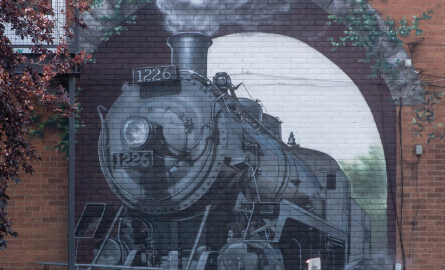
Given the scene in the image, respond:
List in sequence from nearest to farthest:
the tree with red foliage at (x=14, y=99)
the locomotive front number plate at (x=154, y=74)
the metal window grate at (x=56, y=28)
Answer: the tree with red foliage at (x=14, y=99) → the metal window grate at (x=56, y=28) → the locomotive front number plate at (x=154, y=74)

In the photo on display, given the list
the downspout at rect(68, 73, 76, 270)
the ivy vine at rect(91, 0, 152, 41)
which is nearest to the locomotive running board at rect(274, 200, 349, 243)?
the downspout at rect(68, 73, 76, 270)

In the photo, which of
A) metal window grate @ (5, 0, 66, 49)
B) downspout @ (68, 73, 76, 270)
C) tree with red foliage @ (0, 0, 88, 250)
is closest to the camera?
tree with red foliage @ (0, 0, 88, 250)

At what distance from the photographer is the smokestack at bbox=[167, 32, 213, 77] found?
21.8ft

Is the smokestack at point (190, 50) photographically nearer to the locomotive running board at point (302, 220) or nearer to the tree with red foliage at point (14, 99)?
the tree with red foliage at point (14, 99)

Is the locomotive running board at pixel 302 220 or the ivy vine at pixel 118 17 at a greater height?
the ivy vine at pixel 118 17

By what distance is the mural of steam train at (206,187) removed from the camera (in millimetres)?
6531

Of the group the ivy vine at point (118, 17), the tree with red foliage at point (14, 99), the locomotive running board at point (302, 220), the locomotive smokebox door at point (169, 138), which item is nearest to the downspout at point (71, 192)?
the locomotive smokebox door at point (169, 138)

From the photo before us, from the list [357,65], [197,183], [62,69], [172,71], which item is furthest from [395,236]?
[62,69]

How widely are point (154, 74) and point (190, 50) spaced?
2.26 ft

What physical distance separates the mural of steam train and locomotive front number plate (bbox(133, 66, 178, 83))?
0.05 feet

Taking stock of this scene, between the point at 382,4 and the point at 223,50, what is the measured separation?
265cm

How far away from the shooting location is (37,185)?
259 inches

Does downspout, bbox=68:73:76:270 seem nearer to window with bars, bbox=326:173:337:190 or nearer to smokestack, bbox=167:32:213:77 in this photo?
smokestack, bbox=167:32:213:77

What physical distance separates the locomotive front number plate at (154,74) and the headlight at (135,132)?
638 millimetres
